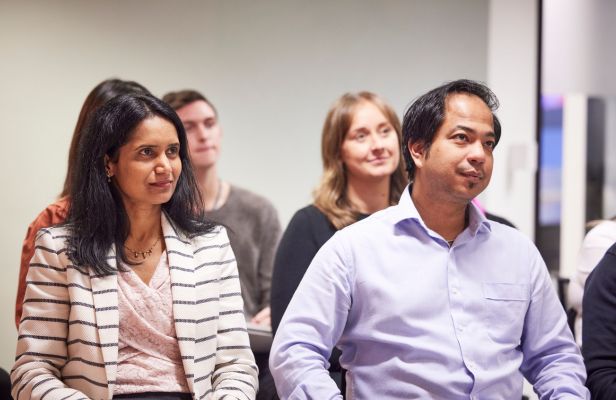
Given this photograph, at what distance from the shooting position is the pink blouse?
2016 millimetres

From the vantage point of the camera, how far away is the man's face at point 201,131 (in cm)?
348

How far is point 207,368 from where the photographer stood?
2066 millimetres

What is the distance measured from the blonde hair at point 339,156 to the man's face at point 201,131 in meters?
0.67

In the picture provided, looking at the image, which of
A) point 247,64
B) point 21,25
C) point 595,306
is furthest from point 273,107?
point 595,306

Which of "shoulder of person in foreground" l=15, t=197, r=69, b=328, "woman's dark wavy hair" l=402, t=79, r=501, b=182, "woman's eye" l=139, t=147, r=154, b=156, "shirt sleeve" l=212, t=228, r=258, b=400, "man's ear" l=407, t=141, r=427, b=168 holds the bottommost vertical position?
"shirt sleeve" l=212, t=228, r=258, b=400

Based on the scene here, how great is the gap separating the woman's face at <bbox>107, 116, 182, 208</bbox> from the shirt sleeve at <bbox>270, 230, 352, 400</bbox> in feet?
1.54

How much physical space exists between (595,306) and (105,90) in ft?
5.80

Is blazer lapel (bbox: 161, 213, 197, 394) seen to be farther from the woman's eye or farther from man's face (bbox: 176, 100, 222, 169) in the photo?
man's face (bbox: 176, 100, 222, 169)

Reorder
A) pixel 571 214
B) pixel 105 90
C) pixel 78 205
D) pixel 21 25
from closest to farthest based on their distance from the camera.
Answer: pixel 78 205 → pixel 105 90 → pixel 21 25 → pixel 571 214

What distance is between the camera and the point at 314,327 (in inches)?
74.8

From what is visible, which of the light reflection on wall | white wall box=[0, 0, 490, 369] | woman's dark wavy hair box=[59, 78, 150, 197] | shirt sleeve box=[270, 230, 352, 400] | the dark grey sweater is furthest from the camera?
the light reflection on wall

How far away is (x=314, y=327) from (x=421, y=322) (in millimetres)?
257

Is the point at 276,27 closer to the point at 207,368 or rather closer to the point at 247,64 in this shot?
the point at 247,64

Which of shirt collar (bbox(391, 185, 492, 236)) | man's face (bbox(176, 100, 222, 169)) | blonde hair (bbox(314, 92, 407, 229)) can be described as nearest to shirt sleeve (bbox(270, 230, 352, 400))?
shirt collar (bbox(391, 185, 492, 236))
